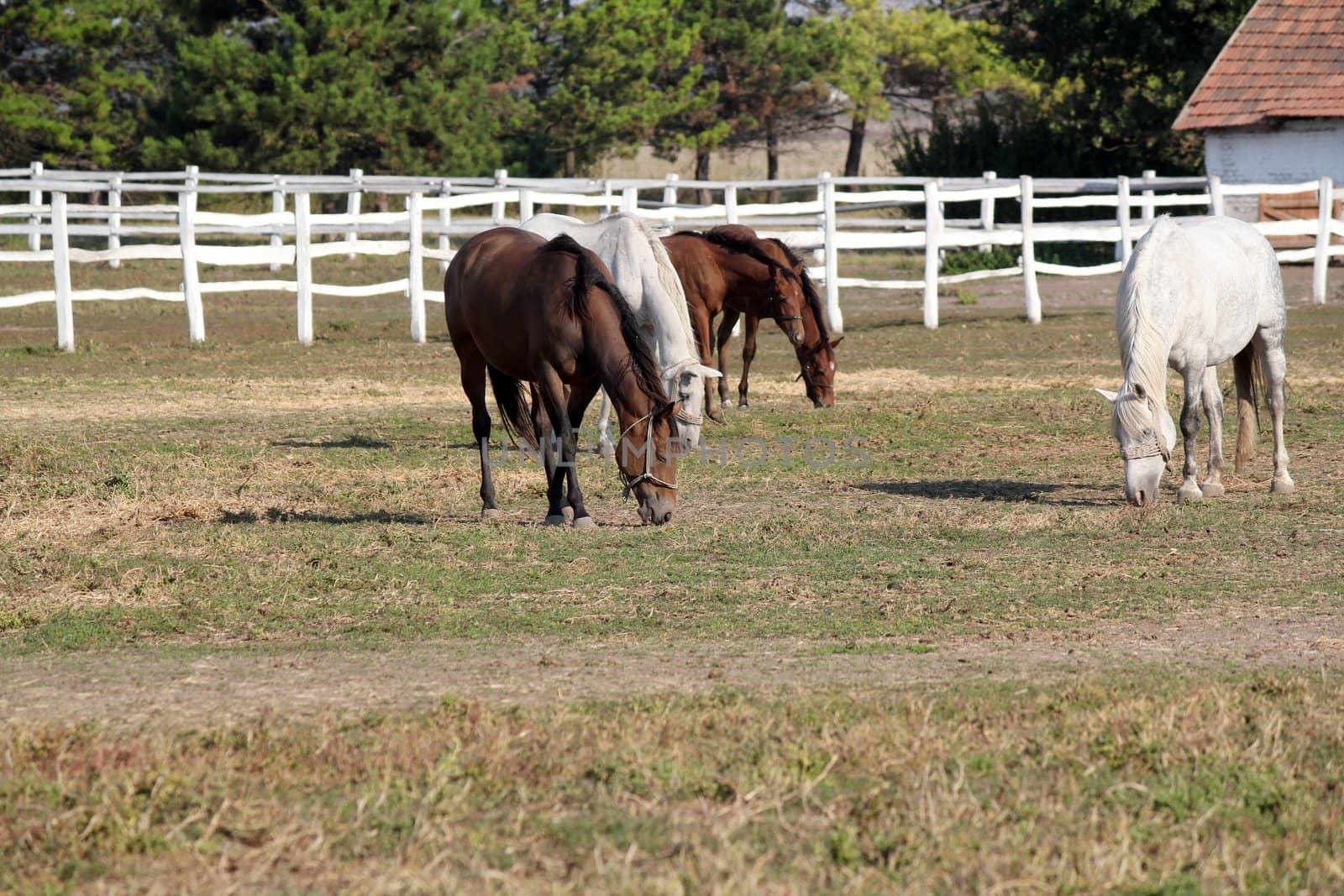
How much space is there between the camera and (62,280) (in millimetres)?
17625

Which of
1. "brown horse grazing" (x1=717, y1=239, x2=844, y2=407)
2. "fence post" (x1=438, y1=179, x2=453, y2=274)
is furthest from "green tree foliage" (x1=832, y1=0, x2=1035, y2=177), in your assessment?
"brown horse grazing" (x1=717, y1=239, x2=844, y2=407)

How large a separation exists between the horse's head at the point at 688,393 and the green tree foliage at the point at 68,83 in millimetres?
28314

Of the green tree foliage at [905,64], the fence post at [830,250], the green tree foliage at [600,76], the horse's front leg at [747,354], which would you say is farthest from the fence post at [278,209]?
the green tree foliage at [905,64]

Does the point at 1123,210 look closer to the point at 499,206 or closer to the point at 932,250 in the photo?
the point at 932,250

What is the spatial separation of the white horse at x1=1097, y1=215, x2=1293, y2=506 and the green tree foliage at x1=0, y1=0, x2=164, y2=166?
2893 cm

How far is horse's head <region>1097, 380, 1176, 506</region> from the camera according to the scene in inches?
350

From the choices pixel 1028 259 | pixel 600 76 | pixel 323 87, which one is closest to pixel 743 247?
pixel 1028 259

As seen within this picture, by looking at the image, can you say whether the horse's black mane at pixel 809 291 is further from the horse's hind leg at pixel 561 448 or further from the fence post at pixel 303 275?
the fence post at pixel 303 275

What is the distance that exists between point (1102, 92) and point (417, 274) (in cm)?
1955

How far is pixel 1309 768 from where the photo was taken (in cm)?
461

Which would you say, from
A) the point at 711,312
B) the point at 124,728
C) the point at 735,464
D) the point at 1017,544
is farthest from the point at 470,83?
the point at 124,728

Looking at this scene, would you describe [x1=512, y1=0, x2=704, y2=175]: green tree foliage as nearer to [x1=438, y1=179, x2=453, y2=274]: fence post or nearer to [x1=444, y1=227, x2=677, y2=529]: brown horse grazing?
[x1=438, y1=179, x2=453, y2=274]: fence post

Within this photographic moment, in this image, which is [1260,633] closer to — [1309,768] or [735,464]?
[1309,768]

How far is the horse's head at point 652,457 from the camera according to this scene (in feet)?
27.1
